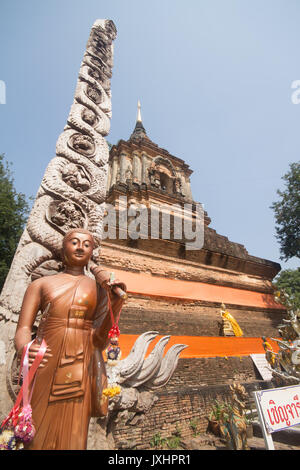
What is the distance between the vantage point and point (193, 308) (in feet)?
22.2

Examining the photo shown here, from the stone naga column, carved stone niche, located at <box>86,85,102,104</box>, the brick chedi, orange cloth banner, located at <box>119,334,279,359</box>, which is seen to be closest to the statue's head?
the stone naga column

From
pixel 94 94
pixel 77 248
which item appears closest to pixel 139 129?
pixel 94 94

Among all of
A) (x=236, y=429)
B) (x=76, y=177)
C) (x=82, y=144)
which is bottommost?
(x=236, y=429)

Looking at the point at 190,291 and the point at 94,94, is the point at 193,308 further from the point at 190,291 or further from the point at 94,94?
the point at 94,94

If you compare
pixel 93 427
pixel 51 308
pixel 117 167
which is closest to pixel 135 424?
pixel 93 427

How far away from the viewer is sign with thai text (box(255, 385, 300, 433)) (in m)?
2.29

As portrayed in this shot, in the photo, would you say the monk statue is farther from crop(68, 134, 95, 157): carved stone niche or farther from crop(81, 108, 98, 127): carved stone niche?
crop(81, 108, 98, 127): carved stone niche

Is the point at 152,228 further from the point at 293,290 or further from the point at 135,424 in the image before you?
the point at 293,290

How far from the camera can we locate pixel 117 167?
669 inches

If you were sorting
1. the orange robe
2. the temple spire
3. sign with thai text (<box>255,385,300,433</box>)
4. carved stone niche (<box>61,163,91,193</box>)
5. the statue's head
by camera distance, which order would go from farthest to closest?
the temple spire
carved stone niche (<box>61,163,91,193</box>)
sign with thai text (<box>255,385,300,433</box>)
the statue's head
the orange robe

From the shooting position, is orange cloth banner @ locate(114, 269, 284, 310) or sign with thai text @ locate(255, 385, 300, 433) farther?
orange cloth banner @ locate(114, 269, 284, 310)

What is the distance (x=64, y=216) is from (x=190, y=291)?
5.27 m
